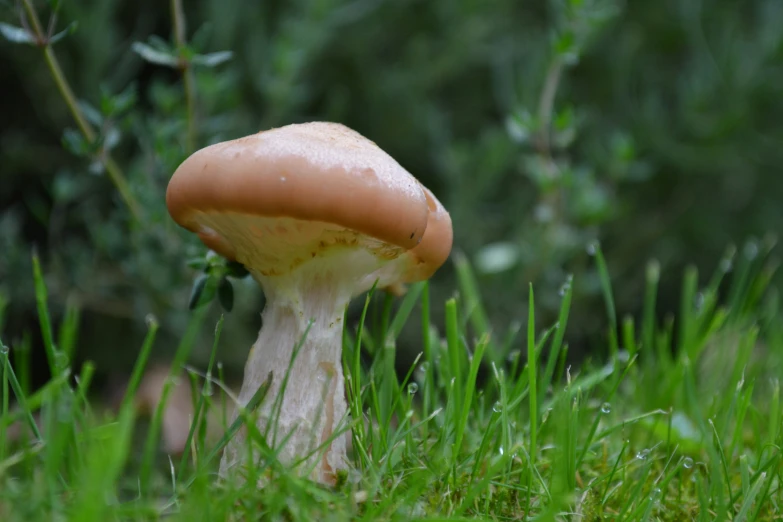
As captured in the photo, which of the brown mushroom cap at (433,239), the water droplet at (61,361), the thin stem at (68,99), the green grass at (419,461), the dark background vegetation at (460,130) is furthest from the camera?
the dark background vegetation at (460,130)

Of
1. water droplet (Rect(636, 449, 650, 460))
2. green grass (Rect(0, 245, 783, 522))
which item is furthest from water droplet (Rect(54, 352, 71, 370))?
water droplet (Rect(636, 449, 650, 460))

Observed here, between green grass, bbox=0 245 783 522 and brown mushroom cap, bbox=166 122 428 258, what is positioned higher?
brown mushroom cap, bbox=166 122 428 258

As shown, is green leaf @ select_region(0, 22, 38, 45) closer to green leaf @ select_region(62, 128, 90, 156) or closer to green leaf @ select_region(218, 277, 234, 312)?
green leaf @ select_region(62, 128, 90, 156)

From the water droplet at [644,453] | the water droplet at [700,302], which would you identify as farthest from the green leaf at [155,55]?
the water droplet at [700,302]

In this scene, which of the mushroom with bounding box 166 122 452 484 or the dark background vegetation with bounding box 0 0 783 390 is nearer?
the mushroom with bounding box 166 122 452 484

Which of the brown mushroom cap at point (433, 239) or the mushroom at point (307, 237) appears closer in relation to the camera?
the mushroom at point (307, 237)

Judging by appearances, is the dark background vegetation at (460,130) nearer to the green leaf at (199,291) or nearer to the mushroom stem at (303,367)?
the green leaf at (199,291)

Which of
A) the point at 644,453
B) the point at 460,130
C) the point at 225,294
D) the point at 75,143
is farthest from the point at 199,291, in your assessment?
the point at 460,130
